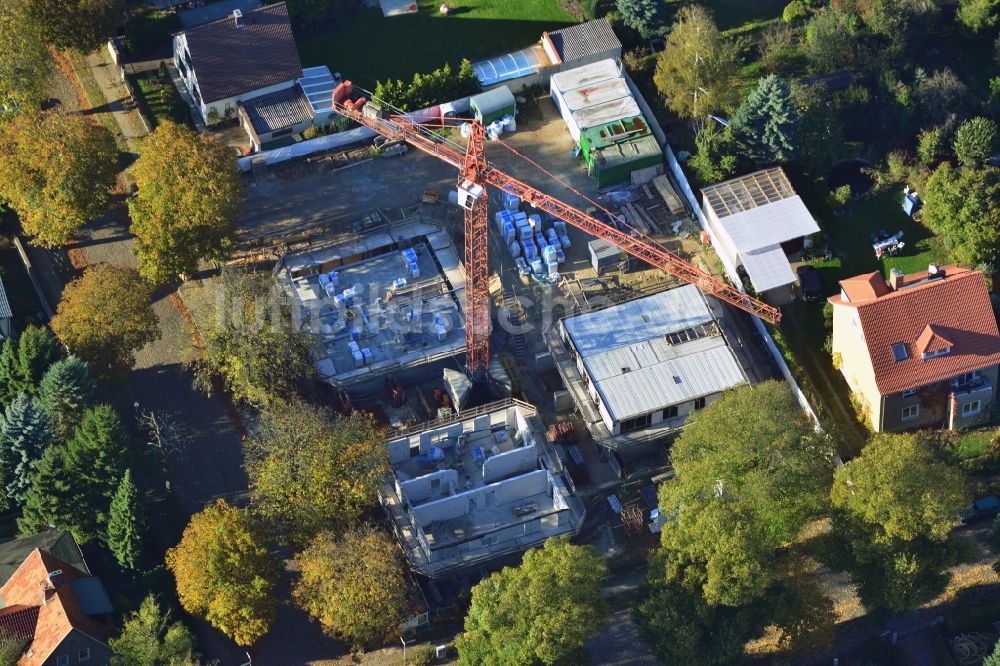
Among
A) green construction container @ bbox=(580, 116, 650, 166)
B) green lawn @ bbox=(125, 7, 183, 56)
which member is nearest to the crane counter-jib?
green construction container @ bbox=(580, 116, 650, 166)

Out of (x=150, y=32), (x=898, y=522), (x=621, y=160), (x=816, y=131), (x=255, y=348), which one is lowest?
(x=898, y=522)

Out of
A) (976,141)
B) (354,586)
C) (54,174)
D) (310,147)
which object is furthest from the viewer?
(310,147)

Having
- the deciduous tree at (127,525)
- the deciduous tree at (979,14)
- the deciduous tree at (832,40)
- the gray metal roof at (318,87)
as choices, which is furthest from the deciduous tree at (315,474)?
the deciduous tree at (979,14)

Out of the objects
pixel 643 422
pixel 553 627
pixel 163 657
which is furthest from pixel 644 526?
pixel 163 657

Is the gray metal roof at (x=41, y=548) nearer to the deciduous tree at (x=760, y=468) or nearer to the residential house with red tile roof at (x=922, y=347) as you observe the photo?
the deciduous tree at (x=760, y=468)

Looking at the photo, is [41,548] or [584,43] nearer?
[41,548]

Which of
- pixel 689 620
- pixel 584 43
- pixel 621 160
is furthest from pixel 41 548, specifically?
pixel 584 43

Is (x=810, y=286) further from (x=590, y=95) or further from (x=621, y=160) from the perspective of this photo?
(x=590, y=95)
